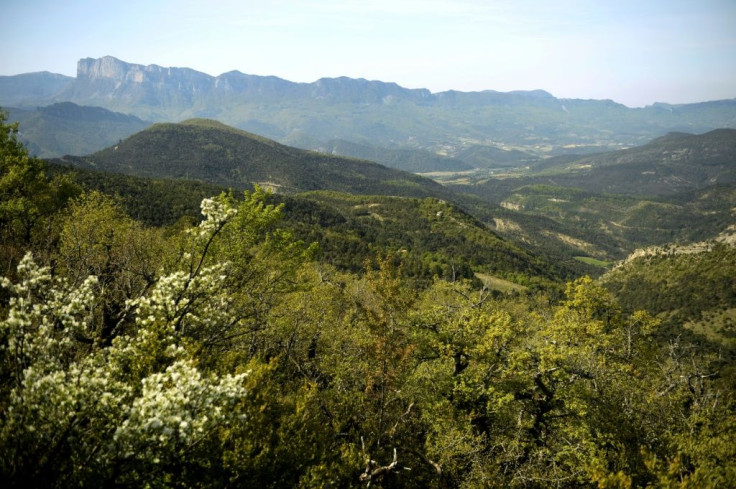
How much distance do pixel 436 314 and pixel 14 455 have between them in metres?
20.9

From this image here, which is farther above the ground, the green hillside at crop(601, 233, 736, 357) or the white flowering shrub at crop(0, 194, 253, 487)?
the white flowering shrub at crop(0, 194, 253, 487)

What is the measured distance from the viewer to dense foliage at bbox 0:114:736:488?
879cm

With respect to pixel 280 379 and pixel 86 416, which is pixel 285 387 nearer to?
pixel 280 379

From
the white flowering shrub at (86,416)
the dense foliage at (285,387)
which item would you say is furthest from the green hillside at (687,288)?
the white flowering shrub at (86,416)

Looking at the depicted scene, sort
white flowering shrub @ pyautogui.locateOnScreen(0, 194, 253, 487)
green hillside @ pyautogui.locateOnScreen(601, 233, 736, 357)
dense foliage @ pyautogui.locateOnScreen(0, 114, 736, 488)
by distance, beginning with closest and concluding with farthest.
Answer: white flowering shrub @ pyautogui.locateOnScreen(0, 194, 253, 487)
dense foliage @ pyautogui.locateOnScreen(0, 114, 736, 488)
green hillside @ pyautogui.locateOnScreen(601, 233, 736, 357)

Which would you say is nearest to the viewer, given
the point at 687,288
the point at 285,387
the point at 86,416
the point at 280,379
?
the point at 86,416

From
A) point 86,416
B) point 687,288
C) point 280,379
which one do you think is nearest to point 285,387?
point 280,379

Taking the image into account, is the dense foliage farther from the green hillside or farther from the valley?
the green hillside

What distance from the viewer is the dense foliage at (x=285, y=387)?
28.8 feet

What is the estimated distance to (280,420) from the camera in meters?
15.1

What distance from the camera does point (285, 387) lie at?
21.2m

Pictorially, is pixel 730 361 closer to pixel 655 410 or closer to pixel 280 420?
pixel 655 410

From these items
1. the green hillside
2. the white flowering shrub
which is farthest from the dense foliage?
the green hillside

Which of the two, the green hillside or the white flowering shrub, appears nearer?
the white flowering shrub
